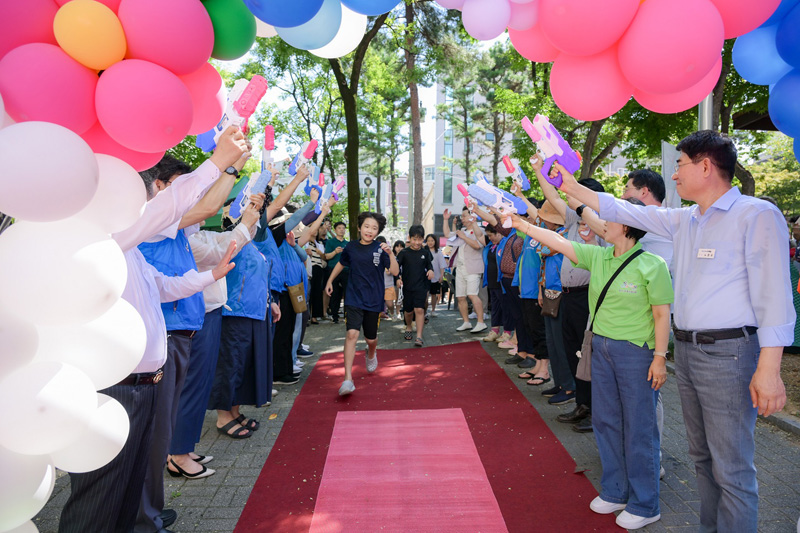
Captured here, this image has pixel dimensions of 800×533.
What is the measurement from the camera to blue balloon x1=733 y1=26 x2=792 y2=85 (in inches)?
103

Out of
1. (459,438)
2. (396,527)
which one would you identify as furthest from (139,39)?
(459,438)

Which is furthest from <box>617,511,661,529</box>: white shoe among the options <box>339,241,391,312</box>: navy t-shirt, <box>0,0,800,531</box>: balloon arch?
<box>339,241,391,312</box>: navy t-shirt

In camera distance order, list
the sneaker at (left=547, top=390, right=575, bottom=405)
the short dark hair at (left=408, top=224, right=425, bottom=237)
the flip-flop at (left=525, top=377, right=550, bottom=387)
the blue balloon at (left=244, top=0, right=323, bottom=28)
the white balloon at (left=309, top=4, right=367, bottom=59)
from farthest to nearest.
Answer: the short dark hair at (left=408, top=224, right=425, bottom=237) < the flip-flop at (left=525, top=377, right=550, bottom=387) < the sneaker at (left=547, top=390, right=575, bottom=405) < the white balloon at (left=309, top=4, right=367, bottom=59) < the blue balloon at (left=244, top=0, right=323, bottom=28)

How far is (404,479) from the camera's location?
380cm

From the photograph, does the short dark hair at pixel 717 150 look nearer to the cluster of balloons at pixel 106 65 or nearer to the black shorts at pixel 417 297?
the cluster of balloons at pixel 106 65

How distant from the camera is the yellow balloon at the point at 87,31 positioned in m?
1.64

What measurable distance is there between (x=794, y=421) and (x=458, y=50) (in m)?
14.0

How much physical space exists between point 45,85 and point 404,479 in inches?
127

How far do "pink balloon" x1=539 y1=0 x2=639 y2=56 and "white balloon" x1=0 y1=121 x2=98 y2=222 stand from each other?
179cm

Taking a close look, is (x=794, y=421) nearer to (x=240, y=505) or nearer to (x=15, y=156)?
(x=240, y=505)

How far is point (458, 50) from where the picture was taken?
16109mm

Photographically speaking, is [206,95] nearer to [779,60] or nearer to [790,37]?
[790,37]

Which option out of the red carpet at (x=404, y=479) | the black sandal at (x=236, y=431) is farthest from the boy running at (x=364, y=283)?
the black sandal at (x=236, y=431)

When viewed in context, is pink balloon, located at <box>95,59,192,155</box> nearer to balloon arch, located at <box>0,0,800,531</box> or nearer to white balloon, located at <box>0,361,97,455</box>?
balloon arch, located at <box>0,0,800,531</box>
